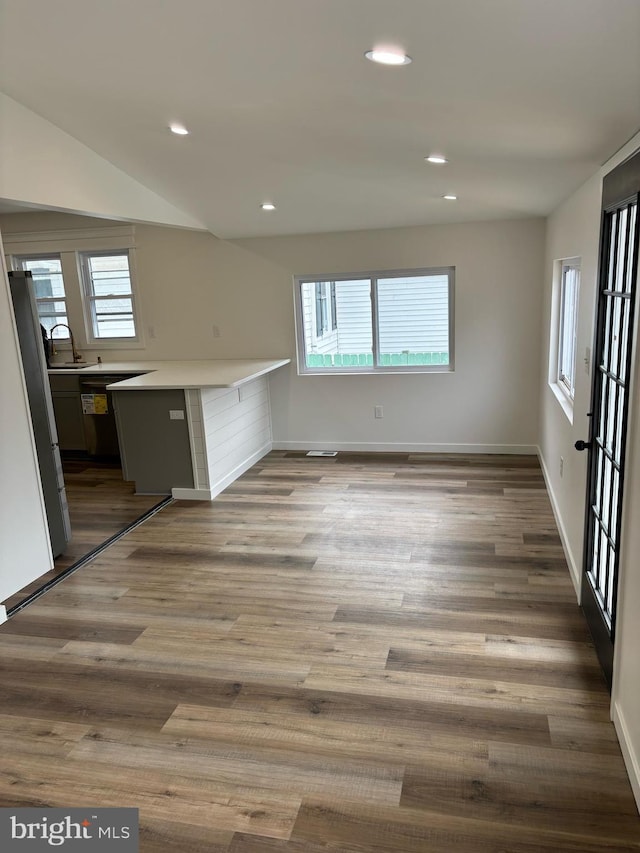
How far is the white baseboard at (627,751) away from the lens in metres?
1.89

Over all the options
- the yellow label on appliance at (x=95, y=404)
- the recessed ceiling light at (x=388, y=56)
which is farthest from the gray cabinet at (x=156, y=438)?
the recessed ceiling light at (x=388, y=56)

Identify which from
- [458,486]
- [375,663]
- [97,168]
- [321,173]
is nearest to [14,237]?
[97,168]

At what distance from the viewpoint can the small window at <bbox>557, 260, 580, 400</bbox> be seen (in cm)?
423

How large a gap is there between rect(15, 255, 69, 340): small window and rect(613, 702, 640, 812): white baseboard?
6.19 meters

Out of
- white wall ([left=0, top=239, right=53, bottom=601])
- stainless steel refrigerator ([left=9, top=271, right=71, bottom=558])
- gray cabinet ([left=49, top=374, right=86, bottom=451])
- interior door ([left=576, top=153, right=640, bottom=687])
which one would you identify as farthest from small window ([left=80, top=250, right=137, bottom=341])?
interior door ([left=576, top=153, right=640, bottom=687])

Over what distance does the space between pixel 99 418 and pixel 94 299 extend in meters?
1.38

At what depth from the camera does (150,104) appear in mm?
3119

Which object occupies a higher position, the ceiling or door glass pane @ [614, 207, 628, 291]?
the ceiling

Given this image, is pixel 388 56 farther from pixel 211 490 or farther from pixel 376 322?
pixel 376 322

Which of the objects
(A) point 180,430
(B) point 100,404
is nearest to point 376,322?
(A) point 180,430

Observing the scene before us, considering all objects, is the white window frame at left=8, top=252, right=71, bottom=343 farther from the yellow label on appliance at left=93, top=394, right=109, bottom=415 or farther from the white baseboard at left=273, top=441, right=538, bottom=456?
the white baseboard at left=273, top=441, right=538, bottom=456

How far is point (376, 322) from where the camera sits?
5.88m

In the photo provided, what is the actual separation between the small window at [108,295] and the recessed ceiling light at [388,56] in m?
4.70
